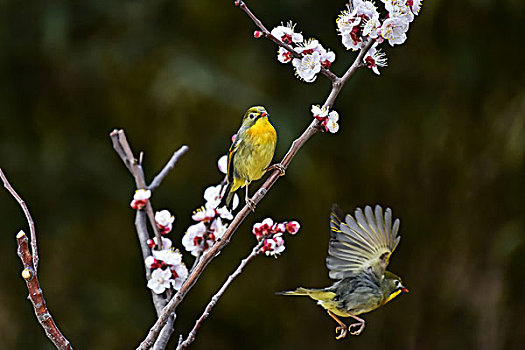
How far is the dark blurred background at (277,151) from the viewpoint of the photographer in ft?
5.55

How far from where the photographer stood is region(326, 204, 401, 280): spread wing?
0.58 metres

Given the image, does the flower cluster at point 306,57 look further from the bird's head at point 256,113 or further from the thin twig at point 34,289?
the thin twig at point 34,289

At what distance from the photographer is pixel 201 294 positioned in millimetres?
1959

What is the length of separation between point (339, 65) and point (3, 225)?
106 cm

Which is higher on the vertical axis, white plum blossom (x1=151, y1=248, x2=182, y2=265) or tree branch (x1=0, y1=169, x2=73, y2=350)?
white plum blossom (x1=151, y1=248, x2=182, y2=265)

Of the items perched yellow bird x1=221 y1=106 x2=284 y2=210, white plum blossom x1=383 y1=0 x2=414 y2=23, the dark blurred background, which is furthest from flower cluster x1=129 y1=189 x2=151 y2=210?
the dark blurred background

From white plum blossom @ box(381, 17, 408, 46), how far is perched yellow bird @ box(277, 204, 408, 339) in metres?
0.15

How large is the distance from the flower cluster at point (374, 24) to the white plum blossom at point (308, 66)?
0.11 feet

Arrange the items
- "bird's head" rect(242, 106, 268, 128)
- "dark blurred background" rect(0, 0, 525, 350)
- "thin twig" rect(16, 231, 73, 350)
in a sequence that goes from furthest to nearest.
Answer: "dark blurred background" rect(0, 0, 525, 350)
"bird's head" rect(242, 106, 268, 128)
"thin twig" rect(16, 231, 73, 350)

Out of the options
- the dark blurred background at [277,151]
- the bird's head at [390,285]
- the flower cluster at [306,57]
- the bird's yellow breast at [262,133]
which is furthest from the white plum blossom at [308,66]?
the dark blurred background at [277,151]

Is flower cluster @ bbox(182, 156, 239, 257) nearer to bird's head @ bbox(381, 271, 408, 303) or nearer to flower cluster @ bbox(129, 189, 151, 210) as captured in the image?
flower cluster @ bbox(129, 189, 151, 210)

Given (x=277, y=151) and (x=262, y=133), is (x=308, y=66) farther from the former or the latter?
(x=277, y=151)

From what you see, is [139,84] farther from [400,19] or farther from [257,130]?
[400,19]

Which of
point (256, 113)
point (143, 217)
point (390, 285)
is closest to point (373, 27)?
point (256, 113)
